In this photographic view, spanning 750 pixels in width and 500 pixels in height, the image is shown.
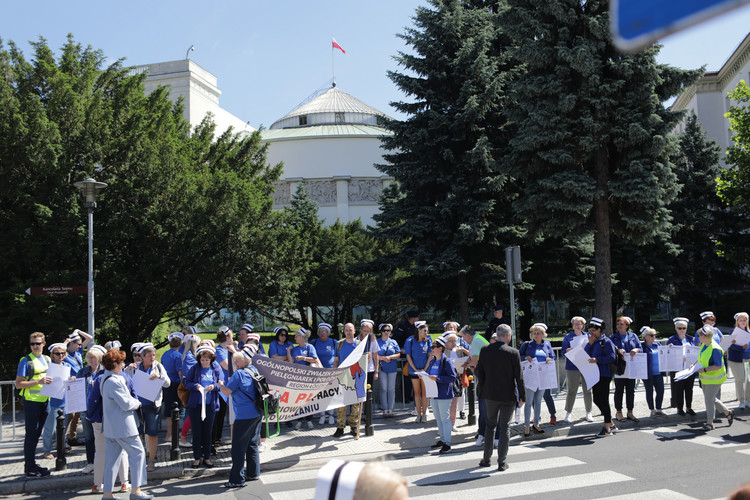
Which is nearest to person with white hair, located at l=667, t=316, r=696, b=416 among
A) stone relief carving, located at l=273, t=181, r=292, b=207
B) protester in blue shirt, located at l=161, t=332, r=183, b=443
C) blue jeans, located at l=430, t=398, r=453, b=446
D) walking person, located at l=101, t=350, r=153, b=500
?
blue jeans, located at l=430, t=398, r=453, b=446

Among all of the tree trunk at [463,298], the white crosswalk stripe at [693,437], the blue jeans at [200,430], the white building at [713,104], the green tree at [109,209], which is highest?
the white building at [713,104]

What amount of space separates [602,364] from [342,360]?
15.9ft

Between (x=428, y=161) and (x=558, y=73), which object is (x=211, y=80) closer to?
(x=428, y=161)

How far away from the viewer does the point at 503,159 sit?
20.0 metres

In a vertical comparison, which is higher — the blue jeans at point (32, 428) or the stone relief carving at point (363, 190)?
the stone relief carving at point (363, 190)

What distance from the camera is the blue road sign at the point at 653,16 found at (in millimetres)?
1182

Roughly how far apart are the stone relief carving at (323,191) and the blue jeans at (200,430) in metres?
52.0

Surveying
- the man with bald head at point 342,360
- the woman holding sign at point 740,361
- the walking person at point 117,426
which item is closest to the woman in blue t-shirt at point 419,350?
the man with bald head at point 342,360

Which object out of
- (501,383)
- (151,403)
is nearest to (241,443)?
(151,403)

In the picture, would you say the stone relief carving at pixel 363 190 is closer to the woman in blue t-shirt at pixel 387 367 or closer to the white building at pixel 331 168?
the white building at pixel 331 168

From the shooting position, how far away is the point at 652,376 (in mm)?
12844

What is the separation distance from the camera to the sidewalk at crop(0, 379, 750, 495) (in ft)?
31.7

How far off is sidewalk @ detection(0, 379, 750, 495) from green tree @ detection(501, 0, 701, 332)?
22.4ft

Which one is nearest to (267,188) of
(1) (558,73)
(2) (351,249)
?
(2) (351,249)
